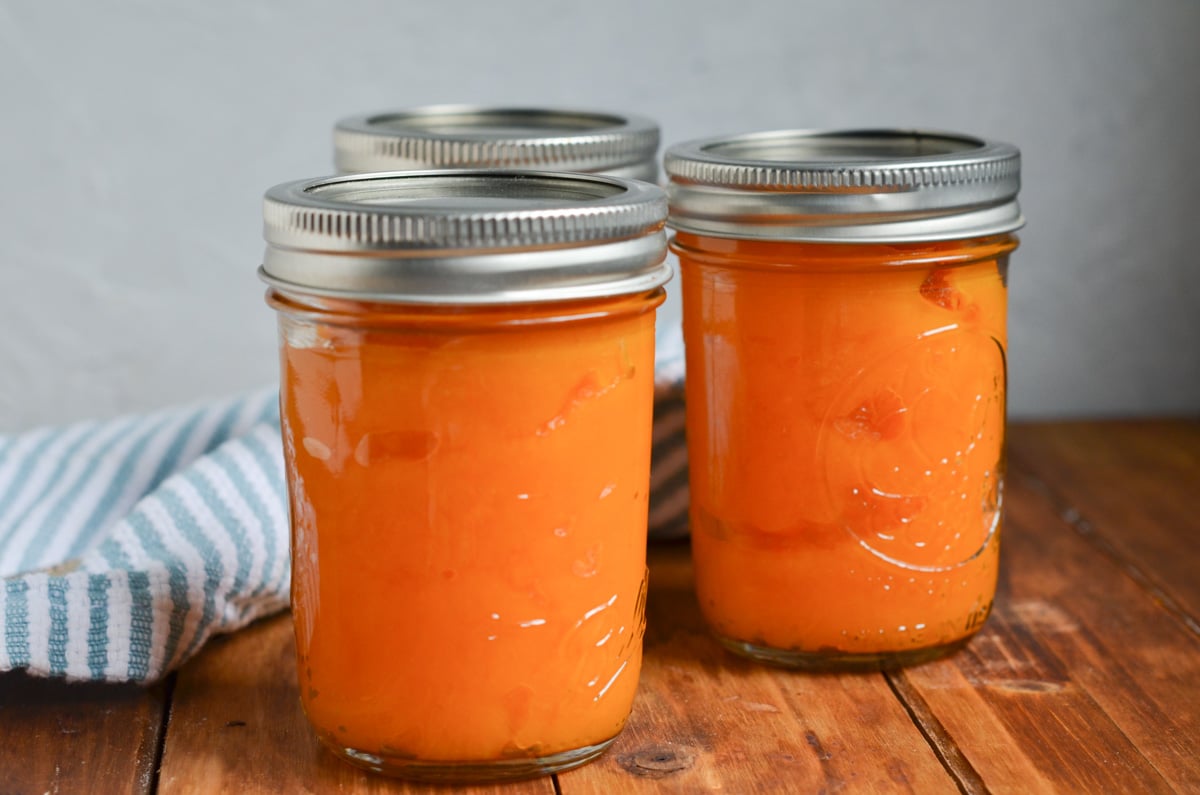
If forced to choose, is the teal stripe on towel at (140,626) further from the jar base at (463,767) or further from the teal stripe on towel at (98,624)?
the jar base at (463,767)

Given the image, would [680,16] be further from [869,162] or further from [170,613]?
[170,613]

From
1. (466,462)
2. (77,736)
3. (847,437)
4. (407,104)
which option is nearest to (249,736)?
(77,736)

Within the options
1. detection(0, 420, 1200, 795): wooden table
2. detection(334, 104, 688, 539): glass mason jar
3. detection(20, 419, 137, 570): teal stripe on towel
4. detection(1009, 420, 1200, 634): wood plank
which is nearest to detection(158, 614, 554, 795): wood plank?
detection(0, 420, 1200, 795): wooden table

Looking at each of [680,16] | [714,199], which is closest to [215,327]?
[680,16]

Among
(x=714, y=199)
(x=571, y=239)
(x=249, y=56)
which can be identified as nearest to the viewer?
(x=571, y=239)

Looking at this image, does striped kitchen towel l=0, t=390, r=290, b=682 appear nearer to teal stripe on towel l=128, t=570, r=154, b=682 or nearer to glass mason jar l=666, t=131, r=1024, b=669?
teal stripe on towel l=128, t=570, r=154, b=682

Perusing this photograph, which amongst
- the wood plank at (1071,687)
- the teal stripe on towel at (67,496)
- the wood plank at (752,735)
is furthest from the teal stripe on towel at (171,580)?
the wood plank at (1071,687)
